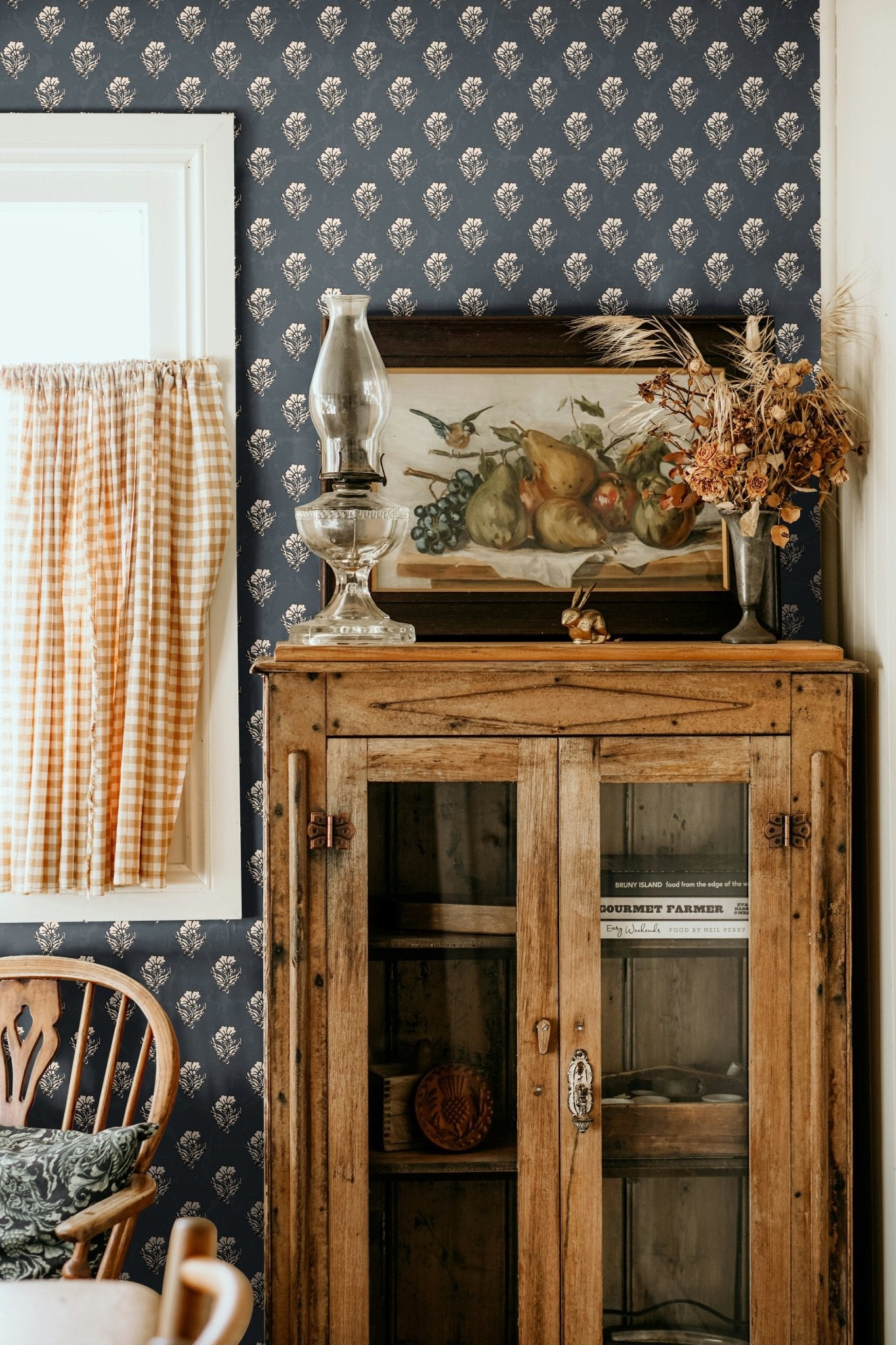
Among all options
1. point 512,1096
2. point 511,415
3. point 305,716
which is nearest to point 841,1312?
point 512,1096

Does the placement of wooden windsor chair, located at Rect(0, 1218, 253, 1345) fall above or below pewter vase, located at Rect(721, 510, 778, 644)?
below

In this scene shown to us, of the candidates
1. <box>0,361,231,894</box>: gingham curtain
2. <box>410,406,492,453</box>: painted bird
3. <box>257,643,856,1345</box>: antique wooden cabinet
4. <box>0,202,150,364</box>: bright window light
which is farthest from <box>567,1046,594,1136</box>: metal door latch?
<box>0,202,150,364</box>: bright window light

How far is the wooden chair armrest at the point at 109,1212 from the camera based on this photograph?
1.70 meters

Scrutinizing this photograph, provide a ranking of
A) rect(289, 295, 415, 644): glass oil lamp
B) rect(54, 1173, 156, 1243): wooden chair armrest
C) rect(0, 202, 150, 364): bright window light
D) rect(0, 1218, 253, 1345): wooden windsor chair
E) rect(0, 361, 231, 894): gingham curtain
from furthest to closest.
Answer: rect(0, 202, 150, 364): bright window light < rect(0, 361, 231, 894): gingham curtain < rect(289, 295, 415, 644): glass oil lamp < rect(54, 1173, 156, 1243): wooden chair armrest < rect(0, 1218, 253, 1345): wooden windsor chair

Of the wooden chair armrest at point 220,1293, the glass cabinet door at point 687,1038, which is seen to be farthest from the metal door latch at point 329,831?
the wooden chair armrest at point 220,1293

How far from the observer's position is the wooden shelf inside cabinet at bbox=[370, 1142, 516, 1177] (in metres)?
1.83

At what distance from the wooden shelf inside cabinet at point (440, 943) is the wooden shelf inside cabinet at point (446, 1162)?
332mm

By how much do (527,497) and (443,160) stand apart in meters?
0.75

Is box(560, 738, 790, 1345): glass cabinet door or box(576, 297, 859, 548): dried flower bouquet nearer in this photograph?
box(560, 738, 790, 1345): glass cabinet door

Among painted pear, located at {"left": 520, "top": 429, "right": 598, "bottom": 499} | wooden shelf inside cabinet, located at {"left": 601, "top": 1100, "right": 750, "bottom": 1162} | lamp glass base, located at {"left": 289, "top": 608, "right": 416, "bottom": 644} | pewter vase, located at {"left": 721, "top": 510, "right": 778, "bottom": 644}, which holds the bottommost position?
wooden shelf inside cabinet, located at {"left": 601, "top": 1100, "right": 750, "bottom": 1162}

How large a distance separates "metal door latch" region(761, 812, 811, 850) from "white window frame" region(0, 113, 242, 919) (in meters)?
1.12

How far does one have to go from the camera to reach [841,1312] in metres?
1.80

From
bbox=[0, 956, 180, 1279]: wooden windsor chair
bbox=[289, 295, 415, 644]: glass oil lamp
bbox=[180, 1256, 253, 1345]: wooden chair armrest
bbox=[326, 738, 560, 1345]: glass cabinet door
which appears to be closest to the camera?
bbox=[180, 1256, 253, 1345]: wooden chair armrest

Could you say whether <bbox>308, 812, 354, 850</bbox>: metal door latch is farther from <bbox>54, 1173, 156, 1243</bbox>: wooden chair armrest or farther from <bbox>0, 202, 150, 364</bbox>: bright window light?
<bbox>0, 202, 150, 364</bbox>: bright window light
